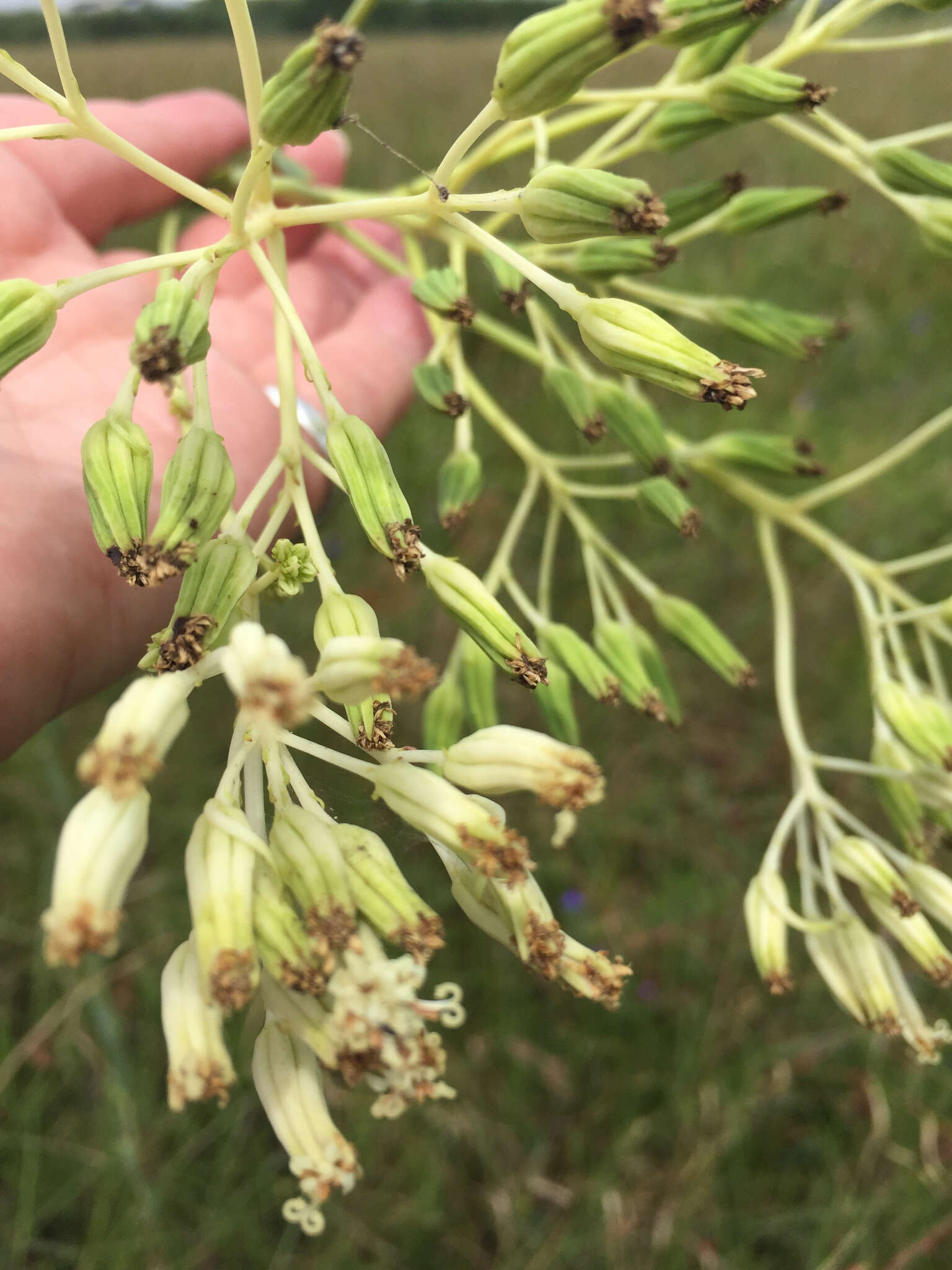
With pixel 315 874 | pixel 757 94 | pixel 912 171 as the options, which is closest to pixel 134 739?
pixel 315 874

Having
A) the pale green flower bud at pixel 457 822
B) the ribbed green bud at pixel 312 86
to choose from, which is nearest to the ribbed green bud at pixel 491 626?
the pale green flower bud at pixel 457 822

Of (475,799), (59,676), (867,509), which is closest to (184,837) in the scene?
(59,676)

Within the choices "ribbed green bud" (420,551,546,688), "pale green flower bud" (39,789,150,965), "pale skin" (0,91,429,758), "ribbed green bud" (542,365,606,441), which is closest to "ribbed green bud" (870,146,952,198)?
"ribbed green bud" (542,365,606,441)

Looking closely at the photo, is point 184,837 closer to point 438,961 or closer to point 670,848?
point 438,961

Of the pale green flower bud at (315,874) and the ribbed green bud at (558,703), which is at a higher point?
the pale green flower bud at (315,874)

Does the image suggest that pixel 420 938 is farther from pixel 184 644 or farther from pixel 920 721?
pixel 920 721

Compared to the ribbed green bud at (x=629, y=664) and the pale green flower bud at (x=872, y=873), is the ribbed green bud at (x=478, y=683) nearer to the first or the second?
the ribbed green bud at (x=629, y=664)
